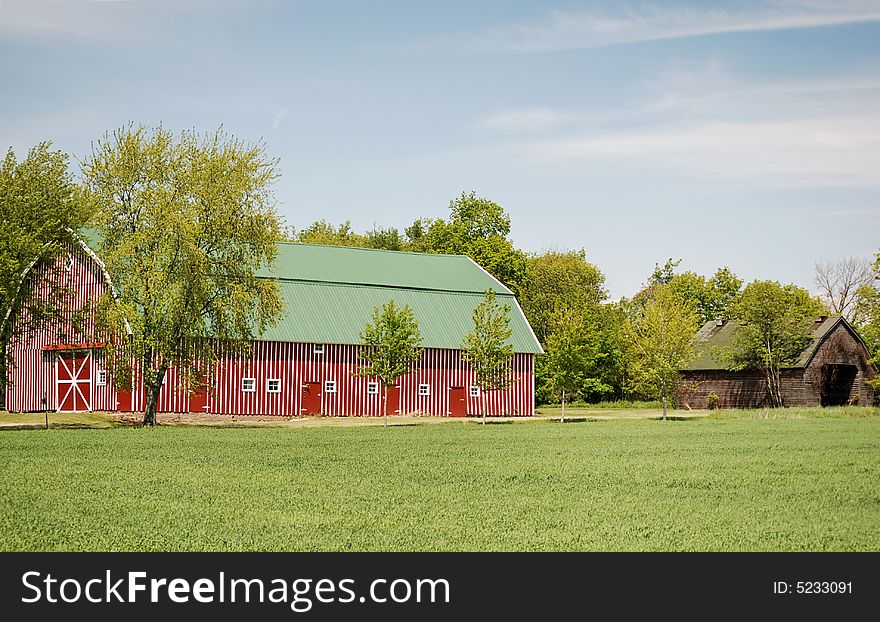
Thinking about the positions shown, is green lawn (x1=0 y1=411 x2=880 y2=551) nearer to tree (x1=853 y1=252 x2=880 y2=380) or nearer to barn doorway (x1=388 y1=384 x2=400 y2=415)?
barn doorway (x1=388 y1=384 x2=400 y2=415)

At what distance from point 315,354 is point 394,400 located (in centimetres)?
439

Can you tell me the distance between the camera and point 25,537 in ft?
39.3

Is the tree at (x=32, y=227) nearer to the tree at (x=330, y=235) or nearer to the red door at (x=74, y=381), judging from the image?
the red door at (x=74, y=381)

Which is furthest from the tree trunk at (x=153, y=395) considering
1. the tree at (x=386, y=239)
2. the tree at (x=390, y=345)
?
the tree at (x=386, y=239)

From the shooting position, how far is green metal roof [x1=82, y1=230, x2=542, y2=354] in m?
50.7

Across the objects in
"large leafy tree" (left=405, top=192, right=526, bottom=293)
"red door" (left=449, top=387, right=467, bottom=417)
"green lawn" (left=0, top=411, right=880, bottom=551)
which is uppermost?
"large leafy tree" (left=405, top=192, right=526, bottom=293)

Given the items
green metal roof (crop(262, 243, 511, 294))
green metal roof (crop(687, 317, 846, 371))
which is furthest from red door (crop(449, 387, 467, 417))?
green metal roof (crop(687, 317, 846, 371))

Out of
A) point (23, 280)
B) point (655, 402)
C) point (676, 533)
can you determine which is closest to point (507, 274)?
point (655, 402)

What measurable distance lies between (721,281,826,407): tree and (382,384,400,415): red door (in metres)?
22.3

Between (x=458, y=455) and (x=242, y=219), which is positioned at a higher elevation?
(x=242, y=219)

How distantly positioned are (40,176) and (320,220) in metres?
52.4

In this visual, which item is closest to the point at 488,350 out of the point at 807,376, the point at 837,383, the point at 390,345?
the point at 390,345

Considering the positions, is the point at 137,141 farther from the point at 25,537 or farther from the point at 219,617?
A: the point at 219,617

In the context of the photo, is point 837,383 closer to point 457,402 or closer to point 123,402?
point 457,402
